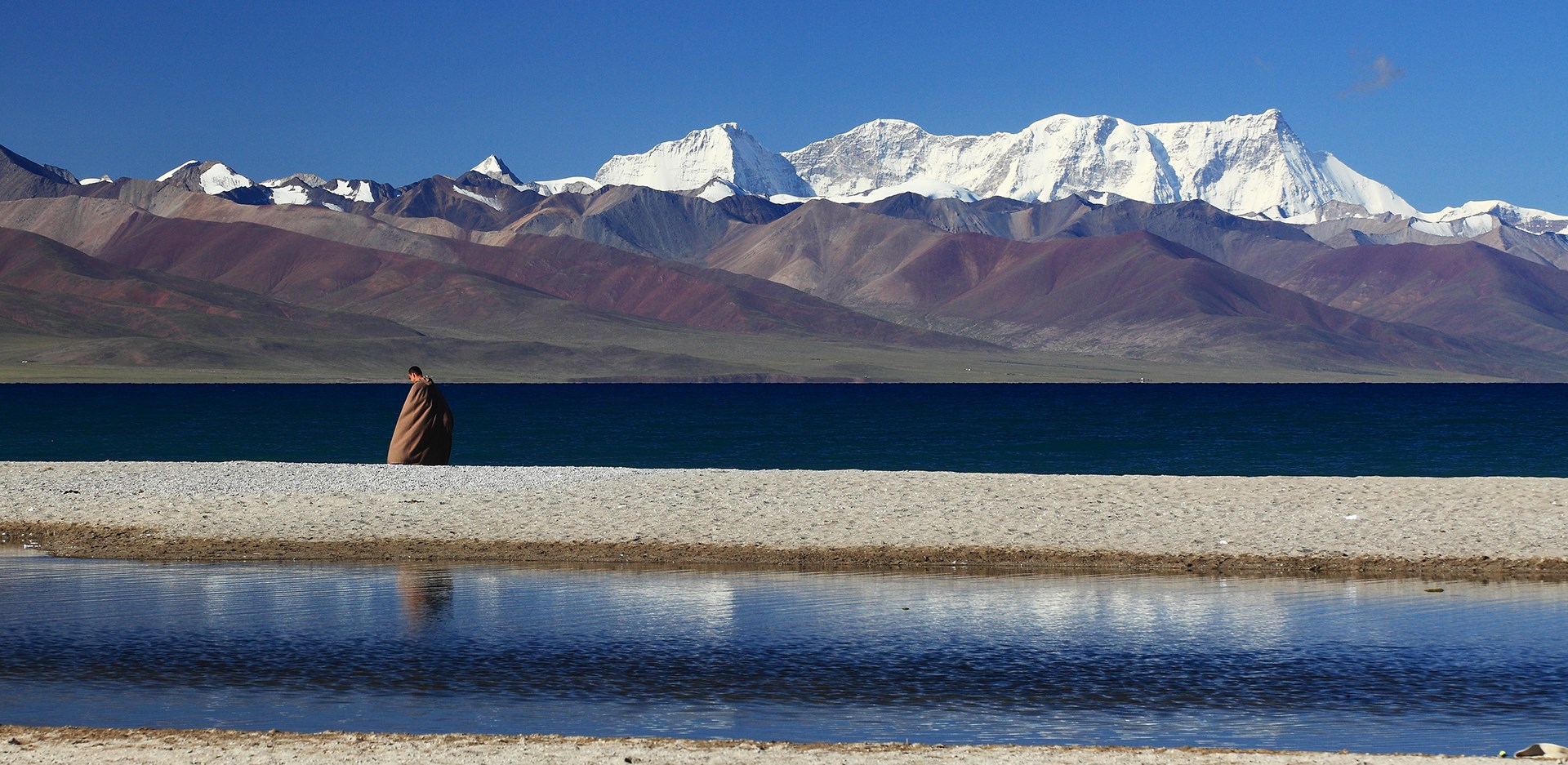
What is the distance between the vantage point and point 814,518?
27938 mm

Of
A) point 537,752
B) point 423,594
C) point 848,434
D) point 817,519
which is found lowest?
point 537,752

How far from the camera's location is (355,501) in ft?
97.4

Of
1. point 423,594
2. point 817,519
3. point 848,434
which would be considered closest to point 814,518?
point 817,519

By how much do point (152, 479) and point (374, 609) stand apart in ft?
47.8

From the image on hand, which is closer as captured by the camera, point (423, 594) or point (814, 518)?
point (423, 594)

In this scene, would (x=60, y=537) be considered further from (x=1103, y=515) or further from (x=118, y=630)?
(x=1103, y=515)

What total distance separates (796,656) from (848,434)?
73506mm

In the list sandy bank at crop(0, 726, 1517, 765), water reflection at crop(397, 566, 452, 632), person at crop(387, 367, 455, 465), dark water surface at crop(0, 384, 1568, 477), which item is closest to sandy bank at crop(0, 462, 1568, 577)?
person at crop(387, 367, 455, 465)

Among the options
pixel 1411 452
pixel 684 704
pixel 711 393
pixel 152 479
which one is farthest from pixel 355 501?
pixel 711 393

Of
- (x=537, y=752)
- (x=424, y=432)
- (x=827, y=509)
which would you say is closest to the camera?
(x=537, y=752)

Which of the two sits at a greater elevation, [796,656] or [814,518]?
[814,518]

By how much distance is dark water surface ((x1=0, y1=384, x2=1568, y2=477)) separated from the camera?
2500 inches

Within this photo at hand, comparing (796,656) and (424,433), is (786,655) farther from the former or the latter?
(424,433)

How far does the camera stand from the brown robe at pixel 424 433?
3541 cm
